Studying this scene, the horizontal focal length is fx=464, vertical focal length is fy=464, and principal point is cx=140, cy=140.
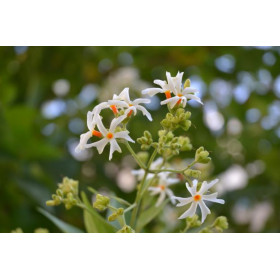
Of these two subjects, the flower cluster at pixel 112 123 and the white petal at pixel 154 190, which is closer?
the flower cluster at pixel 112 123

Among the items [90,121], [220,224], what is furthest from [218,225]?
[90,121]

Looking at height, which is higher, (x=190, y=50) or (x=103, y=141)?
(x=190, y=50)

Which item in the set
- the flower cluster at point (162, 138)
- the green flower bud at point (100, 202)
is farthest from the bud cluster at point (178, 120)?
the green flower bud at point (100, 202)

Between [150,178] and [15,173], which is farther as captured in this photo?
[15,173]

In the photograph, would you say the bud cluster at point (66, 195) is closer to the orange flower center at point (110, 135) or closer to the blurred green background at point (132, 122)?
the orange flower center at point (110, 135)

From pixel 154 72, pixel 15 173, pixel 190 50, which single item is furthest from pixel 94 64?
pixel 15 173

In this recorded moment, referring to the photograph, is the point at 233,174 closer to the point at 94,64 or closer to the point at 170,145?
the point at 94,64

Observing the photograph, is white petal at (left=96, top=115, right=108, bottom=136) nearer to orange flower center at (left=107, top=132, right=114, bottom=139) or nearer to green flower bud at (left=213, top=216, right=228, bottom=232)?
orange flower center at (left=107, top=132, right=114, bottom=139)
